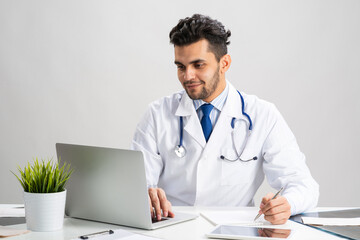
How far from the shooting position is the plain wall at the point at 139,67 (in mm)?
3617

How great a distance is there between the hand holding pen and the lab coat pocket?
1.88 feet

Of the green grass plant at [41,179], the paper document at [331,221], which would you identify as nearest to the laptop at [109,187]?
the green grass plant at [41,179]

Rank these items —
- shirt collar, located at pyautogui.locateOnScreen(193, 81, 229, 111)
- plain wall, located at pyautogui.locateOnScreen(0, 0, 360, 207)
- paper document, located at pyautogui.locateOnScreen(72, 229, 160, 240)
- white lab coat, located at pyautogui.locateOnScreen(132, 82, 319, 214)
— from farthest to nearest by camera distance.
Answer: plain wall, located at pyautogui.locateOnScreen(0, 0, 360, 207) < shirt collar, located at pyautogui.locateOnScreen(193, 81, 229, 111) < white lab coat, located at pyautogui.locateOnScreen(132, 82, 319, 214) < paper document, located at pyautogui.locateOnScreen(72, 229, 160, 240)

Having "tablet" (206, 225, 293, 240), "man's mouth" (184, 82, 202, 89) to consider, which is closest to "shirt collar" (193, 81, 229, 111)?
"man's mouth" (184, 82, 202, 89)

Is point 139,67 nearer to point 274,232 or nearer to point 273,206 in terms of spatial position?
point 273,206

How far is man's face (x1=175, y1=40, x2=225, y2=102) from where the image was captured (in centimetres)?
223

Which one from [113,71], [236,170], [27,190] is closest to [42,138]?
[113,71]

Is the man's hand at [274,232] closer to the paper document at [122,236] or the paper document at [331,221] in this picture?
the paper document at [331,221]

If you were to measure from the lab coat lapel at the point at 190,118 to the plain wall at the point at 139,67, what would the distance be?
131 cm

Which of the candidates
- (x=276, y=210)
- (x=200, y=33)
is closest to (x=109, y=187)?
(x=276, y=210)

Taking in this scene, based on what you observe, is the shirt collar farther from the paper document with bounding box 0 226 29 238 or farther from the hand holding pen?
the paper document with bounding box 0 226 29 238

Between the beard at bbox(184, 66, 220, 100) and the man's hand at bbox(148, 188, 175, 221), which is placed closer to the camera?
the man's hand at bbox(148, 188, 175, 221)

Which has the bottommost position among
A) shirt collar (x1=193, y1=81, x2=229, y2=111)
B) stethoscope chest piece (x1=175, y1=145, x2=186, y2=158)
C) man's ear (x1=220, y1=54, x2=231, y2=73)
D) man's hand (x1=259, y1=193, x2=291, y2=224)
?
man's hand (x1=259, y1=193, x2=291, y2=224)

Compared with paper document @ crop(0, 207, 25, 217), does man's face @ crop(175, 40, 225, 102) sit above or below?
above
